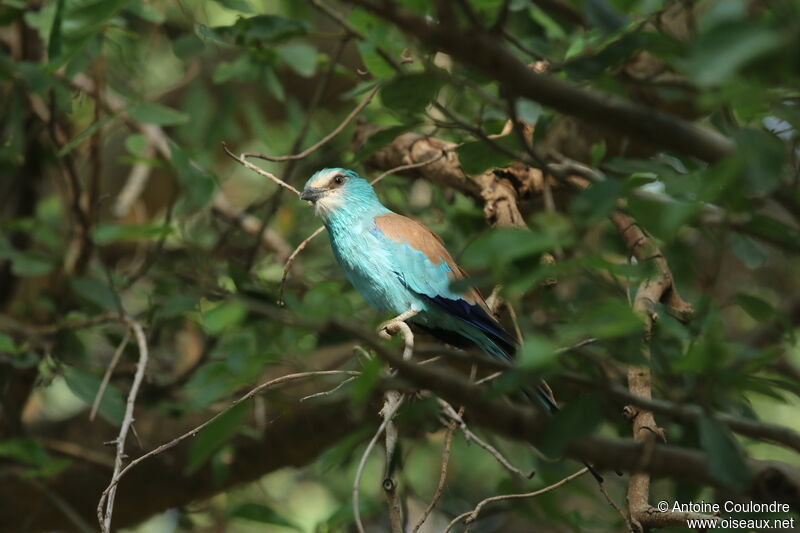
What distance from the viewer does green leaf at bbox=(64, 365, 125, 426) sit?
318 cm

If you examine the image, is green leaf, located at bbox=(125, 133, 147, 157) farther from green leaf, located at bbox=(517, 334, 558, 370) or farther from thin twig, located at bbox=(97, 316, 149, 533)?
green leaf, located at bbox=(517, 334, 558, 370)

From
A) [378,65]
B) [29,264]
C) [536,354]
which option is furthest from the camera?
[29,264]

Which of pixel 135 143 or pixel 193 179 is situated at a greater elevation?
pixel 193 179

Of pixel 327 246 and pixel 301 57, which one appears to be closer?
pixel 301 57

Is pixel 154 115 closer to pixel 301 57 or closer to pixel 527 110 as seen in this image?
pixel 301 57

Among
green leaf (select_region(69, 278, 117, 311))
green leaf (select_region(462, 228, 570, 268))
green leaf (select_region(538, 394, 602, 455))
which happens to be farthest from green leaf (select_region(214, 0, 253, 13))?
green leaf (select_region(538, 394, 602, 455))

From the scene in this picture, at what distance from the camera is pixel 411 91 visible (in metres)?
1.89

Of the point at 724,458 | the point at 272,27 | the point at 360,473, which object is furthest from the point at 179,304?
the point at 724,458

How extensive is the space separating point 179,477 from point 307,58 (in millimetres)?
1995

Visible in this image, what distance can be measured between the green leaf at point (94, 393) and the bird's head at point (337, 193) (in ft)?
3.54

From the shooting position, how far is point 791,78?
1.33 meters

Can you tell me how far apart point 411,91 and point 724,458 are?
101 centimetres

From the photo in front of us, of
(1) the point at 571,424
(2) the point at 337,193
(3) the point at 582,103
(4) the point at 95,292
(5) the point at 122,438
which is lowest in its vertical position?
(4) the point at 95,292

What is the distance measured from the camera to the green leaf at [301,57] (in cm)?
307
